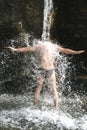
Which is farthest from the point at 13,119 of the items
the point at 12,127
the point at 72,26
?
the point at 72,26

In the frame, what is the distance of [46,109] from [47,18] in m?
3.19

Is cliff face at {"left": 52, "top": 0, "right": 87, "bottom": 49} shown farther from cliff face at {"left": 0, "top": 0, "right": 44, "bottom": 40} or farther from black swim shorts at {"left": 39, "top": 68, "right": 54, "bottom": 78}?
black swim shorts at {"left": 39, "top": 68, "right": 54, "bottom": 78}

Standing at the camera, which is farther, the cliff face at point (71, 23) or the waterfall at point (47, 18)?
the cliff face at point (71, 23)

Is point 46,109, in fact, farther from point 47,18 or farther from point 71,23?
point 71,23

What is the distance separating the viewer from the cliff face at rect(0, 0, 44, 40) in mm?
13195

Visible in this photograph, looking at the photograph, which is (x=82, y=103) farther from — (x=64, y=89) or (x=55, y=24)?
(x=55, y=24)

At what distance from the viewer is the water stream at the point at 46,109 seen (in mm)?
10453

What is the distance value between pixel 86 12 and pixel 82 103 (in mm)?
2932

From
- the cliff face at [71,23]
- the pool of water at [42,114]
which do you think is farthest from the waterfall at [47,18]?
the pool of water at [42,114]

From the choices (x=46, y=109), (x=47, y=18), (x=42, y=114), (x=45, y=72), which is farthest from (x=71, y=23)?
(x=42, y=114)

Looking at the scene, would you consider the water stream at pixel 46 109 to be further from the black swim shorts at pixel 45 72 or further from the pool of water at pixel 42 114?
the black swim shorts at pixel 45 72

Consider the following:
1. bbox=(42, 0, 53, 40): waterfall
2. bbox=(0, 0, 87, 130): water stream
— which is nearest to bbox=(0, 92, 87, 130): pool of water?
bbox=(0, 0, 87, 130): water stream

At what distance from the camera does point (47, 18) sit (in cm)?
1353

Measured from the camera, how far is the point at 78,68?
45.9 ft
